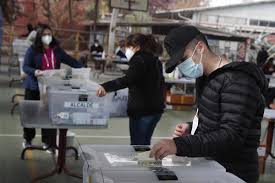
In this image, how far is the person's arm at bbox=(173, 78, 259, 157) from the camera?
1.96 meters

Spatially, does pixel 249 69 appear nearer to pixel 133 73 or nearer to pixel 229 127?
pixel 229 127

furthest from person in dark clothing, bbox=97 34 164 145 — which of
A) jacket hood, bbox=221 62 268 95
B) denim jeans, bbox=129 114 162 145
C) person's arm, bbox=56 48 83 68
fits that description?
jacket hood, bbox=221 62 268 95

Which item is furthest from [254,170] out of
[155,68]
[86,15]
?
[86,15]

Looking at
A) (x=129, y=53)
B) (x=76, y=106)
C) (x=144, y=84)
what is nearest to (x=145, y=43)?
(x=129, y=53)

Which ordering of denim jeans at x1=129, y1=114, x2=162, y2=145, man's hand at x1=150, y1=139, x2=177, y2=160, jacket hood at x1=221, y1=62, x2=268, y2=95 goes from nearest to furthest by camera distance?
1. man's hand at x1=150, y1=139, x2=177, y2=160
2. jacket hood at x1=221, y1=62, x2=268, y2=95
3. denim jeans at x1=129, y1=114, x2=162, y2=145

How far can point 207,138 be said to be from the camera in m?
1.99

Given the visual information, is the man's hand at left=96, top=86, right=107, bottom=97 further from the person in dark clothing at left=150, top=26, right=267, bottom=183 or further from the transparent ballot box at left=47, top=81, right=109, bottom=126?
the person in dark clothing at left=150, top=26, right=267, bottom=183

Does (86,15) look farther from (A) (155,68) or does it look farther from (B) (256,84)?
(B) (256,84)

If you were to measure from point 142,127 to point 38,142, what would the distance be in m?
2.56

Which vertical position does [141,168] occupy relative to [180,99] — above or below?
above

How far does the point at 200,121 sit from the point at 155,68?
232cm

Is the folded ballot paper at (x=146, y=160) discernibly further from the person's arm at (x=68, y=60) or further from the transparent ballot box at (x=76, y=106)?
the person's arm at (x=68, y=60)

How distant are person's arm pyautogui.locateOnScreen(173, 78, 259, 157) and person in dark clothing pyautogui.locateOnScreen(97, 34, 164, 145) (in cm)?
233

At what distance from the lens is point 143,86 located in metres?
4.51
